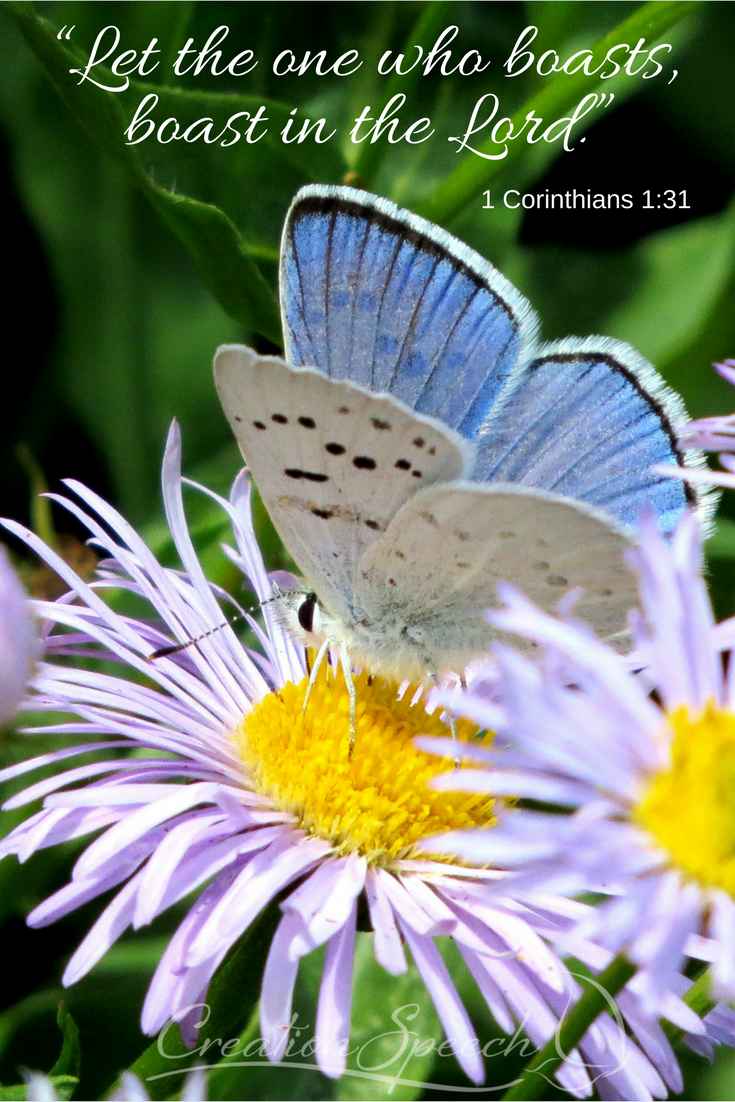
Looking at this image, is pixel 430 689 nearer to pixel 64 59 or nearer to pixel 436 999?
pixel 436 999

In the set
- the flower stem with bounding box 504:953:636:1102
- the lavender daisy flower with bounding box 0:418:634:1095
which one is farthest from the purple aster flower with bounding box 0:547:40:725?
the flower stem with bounding box 504:953:636:1102

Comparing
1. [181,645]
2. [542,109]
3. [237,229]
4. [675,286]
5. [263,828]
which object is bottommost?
[263,828]

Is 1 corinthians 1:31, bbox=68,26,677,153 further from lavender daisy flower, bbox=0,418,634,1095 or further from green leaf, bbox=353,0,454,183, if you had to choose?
lavender daisy flower, bbox=0,418,634,1095

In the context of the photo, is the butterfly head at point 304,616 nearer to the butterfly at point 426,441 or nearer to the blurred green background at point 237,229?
the butterfly at point 426,441

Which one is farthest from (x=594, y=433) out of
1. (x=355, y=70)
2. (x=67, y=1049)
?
(x=355, y=70)

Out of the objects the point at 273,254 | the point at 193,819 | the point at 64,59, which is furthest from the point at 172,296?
the point at 193,819

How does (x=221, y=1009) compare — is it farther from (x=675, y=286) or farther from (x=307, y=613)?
(x=675, y=286)
